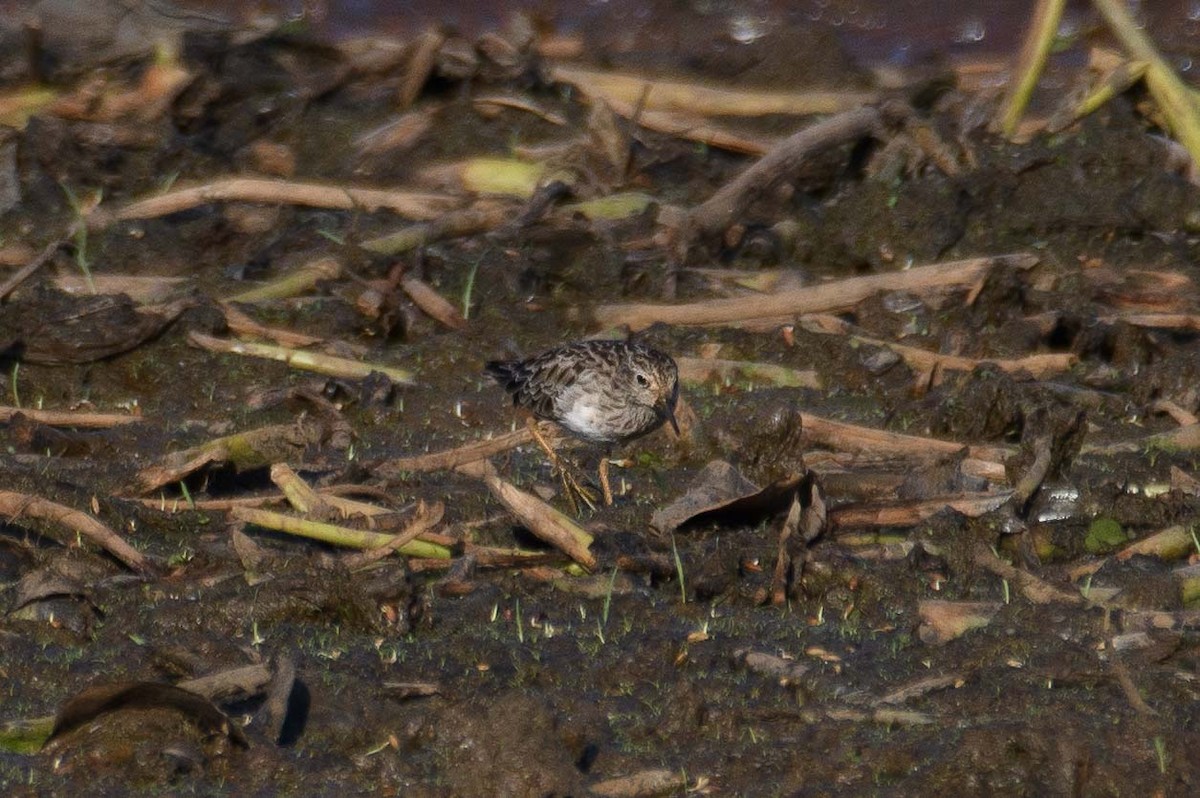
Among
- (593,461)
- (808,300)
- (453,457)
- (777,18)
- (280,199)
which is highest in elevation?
(453,457)

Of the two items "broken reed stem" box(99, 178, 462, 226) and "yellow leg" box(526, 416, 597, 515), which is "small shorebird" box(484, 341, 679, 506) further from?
"broken reed stem" box(99, 178, 462, 226)

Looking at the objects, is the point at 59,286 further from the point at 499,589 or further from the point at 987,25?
the point at 987,25

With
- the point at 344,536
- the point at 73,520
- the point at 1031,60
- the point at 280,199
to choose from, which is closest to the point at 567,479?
the point at 344,536

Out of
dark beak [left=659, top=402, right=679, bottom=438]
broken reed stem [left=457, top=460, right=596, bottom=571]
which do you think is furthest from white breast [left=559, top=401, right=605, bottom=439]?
broken reed stem [left=457, top=460, right=596, bottom=571]

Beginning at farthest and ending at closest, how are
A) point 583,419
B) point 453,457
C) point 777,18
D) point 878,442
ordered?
1. point 777,18
2. point 583,419
3. point 878,442
4. point 453,457

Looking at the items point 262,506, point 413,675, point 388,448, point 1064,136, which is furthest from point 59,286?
point 1064,136

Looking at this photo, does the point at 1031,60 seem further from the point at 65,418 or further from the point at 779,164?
the point at 65,418
